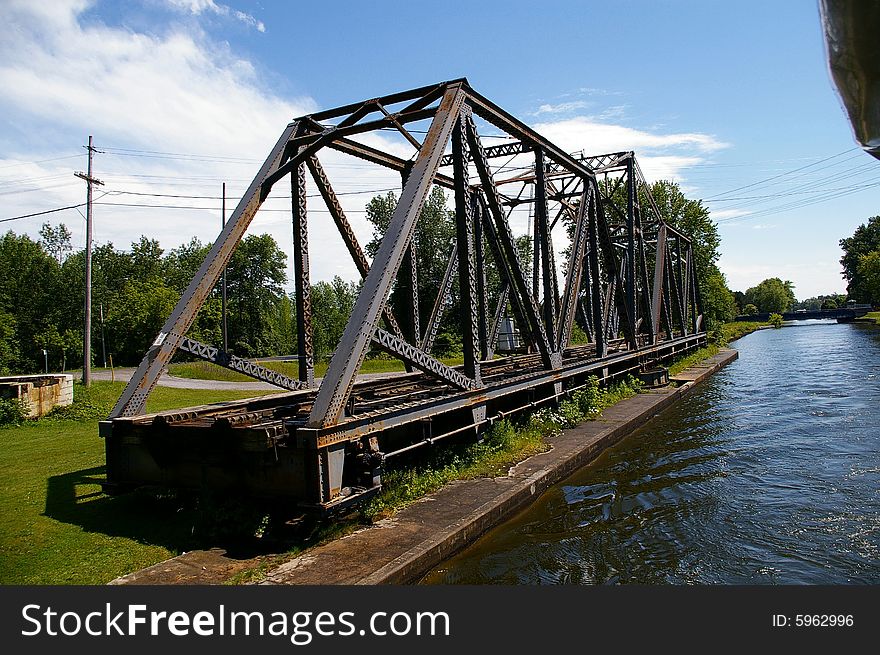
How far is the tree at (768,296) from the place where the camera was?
464 ft

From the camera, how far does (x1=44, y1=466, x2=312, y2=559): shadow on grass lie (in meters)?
6.16

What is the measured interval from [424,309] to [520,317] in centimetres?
3714

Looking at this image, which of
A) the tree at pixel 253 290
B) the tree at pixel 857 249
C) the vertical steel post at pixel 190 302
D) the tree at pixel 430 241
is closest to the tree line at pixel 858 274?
the tree at pixel 857 249

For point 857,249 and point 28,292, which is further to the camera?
point 857,249

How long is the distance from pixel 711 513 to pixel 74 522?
8.25 metres

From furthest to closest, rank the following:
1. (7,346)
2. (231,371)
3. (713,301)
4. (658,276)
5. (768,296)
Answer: (768,296), (713,301), (7,346), (231,371), (658,276)

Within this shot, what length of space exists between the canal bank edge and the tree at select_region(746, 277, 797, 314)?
15178 centimetres

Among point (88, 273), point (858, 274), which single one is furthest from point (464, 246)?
point (858, 274)

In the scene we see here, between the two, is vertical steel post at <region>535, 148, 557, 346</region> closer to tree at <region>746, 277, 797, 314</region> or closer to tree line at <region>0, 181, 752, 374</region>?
tree line at <region>0, 181, 752, 374</region>

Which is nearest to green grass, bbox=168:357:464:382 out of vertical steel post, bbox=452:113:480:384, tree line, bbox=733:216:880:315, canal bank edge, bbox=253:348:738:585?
canal bank edge, bbox=253:348:738:585

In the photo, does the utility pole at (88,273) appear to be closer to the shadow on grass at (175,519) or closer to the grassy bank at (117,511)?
the grassy bank at (117,511)

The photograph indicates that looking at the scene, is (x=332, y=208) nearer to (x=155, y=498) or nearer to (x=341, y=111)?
(x=341, y=111)

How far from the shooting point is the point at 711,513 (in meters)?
8.23

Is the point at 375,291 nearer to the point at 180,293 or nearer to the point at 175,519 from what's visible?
the point at 175,519
